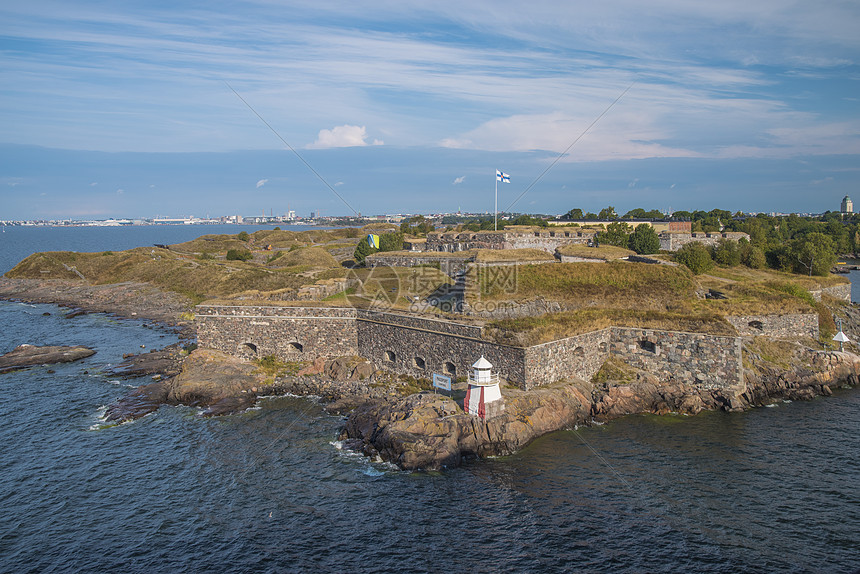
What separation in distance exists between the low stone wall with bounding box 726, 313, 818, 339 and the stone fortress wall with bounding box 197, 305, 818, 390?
A: 0.20 feet

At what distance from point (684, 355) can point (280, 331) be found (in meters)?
23.0

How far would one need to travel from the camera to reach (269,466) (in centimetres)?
2267

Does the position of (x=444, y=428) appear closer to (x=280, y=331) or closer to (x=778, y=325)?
(x=280, y=331)

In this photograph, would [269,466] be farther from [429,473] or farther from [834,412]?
[834,412]

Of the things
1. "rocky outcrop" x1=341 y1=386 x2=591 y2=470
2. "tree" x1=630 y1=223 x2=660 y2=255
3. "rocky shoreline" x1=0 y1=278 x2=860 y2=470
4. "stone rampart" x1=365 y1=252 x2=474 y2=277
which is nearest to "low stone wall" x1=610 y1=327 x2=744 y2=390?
"rocky shoreline" x1=0 y1=278 x2=860 y2=470

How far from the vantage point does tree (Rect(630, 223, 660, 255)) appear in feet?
180

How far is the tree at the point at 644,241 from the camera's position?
2159 inches

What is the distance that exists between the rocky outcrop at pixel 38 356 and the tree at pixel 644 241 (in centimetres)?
4759

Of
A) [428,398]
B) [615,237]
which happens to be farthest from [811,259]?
[428,398]

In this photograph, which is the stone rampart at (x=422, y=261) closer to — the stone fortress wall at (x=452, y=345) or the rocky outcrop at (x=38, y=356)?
the stone fortress wall at (x=452, y=345)

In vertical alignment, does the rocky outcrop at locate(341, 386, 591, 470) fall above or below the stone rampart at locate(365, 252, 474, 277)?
below

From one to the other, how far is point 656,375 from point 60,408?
31.3m

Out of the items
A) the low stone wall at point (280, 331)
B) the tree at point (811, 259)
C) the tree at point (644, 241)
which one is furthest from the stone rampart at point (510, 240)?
the low stone wall at point (280, 331)

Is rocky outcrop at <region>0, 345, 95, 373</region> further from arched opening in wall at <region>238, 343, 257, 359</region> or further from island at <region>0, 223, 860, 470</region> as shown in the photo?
arched opening in wall at <region>238, 343, 257, 359</region>
